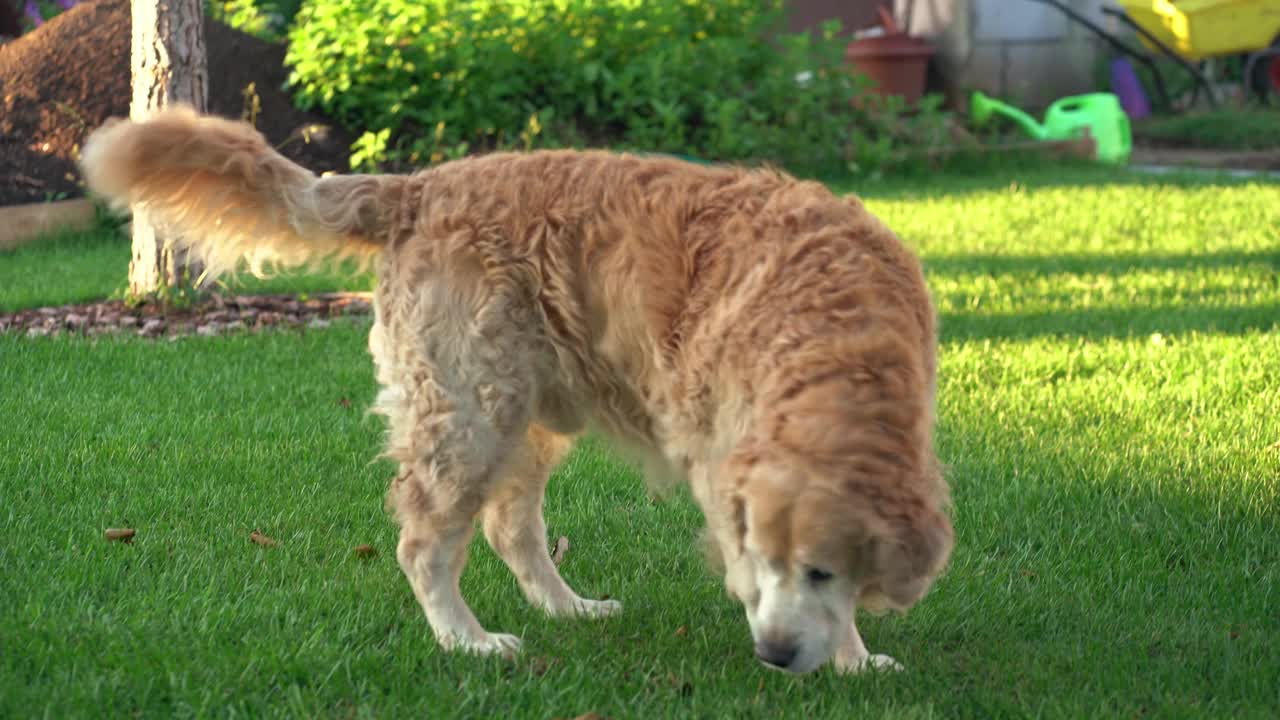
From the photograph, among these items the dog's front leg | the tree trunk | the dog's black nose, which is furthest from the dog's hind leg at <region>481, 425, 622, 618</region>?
the tree trunk

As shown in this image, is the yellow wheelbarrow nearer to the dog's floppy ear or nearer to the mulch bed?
the mulch bed

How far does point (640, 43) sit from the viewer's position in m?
10.9

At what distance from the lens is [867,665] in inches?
136

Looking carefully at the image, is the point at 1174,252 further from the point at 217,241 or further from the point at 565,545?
the point at 217,241

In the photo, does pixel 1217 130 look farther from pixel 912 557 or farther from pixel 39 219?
pixel 912 557

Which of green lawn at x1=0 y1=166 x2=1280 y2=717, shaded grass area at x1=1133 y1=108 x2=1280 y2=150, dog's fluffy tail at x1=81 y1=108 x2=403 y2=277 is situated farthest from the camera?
shaded grass area at x1=1133 y1=108 x2=1280 y2=150

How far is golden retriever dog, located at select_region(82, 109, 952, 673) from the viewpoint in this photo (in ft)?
9.70

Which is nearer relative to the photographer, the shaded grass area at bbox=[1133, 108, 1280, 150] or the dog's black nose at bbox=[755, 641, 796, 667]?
the dog's black nose at bbox=[755, 641, 796, 667]

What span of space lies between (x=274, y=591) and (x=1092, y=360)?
12.7 ft

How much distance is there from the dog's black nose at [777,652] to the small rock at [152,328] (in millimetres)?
4417

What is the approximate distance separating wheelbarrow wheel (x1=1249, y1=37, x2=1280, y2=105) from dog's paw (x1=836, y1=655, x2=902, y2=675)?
12865 millimetres

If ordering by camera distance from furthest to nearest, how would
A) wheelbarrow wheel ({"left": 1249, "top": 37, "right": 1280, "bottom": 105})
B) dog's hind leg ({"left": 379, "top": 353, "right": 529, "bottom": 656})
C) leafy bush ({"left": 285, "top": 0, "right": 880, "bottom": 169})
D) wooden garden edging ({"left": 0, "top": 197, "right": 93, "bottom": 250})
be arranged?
wheelbarrow wheel ({"left": 1249, "top": 37, "right": 1280, "bottom": 105}), leafy bush ({"left": 285, "top": 0, "right": 880, "bottom": 169}), wooden garden edging ({"left": 0, "top": 197, "right": 93, "bottom": 250}), dog's hind leg ({"left": 379, "top": 353, "right": 529, "bottom": 656})

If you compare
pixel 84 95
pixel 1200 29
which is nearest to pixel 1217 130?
pixel 1200 29

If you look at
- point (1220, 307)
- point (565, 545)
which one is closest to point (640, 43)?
point (1220, 307)
